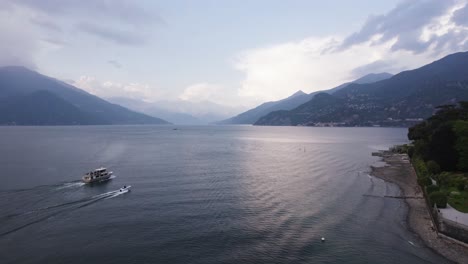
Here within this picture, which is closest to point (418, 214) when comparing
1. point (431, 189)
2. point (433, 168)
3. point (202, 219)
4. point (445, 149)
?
point (431, 189)

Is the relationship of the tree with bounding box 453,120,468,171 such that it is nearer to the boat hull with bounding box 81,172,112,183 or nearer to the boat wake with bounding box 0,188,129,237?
the boat wake with bounding box 0,188,129,237

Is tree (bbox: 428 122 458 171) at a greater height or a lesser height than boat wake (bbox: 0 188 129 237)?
greater

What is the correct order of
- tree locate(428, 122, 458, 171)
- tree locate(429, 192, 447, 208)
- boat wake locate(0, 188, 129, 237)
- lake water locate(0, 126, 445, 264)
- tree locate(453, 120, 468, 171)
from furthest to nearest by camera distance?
tree locate(428, 122, 458, 171)
tree locate(453, 120, 468, 171)
tree locate(429, 192, 447, 208)
boat wake locate(0, 188, 129, 237)
lake water locate(0, 126, 445, 264)

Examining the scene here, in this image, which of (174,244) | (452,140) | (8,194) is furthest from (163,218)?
(452,140)

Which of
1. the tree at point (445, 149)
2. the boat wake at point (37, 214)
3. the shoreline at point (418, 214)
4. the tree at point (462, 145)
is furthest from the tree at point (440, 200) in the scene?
the boat wake at point (37, 214)

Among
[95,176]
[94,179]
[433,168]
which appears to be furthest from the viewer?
[95,176]

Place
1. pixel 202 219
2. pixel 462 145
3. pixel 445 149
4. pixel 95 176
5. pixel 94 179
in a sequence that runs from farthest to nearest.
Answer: pixel 95 176
pixel 445 149
pixel 94 179
pixel 462 145
pixel 202 219

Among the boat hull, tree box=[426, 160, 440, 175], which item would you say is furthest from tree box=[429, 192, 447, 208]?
the boat hull

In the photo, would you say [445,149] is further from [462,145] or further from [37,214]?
[37,214]

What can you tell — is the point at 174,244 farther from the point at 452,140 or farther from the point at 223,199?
the point at 452,140
